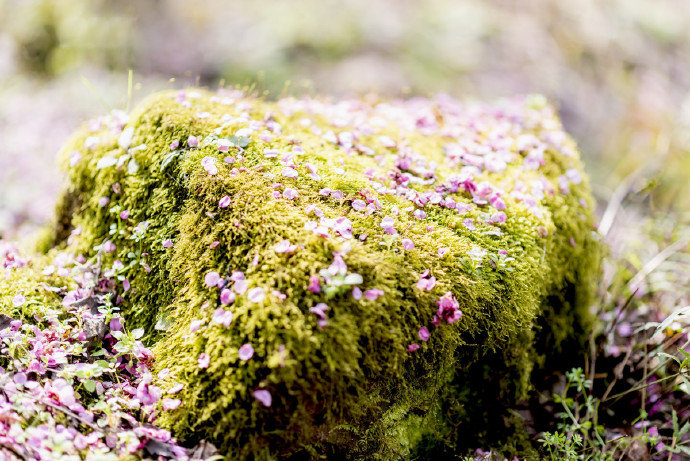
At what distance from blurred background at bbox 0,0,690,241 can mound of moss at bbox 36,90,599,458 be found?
3898 mm

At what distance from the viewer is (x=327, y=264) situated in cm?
198

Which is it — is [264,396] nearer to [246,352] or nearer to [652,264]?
[246,352]

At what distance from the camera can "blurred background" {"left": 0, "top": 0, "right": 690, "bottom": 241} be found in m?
7.39

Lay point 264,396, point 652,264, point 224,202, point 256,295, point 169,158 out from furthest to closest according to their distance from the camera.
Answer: point 652,264
point 169,158
point 224,202
point 256,295
point 264,396

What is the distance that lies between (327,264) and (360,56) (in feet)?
27.9

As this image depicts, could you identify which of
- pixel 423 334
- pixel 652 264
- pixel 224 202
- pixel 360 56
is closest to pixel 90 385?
pixel 224 202

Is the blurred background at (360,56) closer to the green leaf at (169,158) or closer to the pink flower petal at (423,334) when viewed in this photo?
the green leaf at (169,158)

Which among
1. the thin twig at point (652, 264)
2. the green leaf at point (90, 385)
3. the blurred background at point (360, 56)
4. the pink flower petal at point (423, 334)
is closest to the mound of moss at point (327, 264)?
the pink flower petal at point (423, 334)

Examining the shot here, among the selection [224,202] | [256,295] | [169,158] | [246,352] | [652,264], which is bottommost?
[652,264]

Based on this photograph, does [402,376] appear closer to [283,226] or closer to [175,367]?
[283,226]

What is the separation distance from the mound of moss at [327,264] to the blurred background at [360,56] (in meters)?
3.90

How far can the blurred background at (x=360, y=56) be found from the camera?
7395 millimetres

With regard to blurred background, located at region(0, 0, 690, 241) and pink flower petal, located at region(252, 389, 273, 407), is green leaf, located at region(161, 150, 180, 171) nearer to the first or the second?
pink flower petal, located at region(252, 389, 273, 407)

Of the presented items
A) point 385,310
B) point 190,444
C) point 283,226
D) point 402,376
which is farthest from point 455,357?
point 190,444
